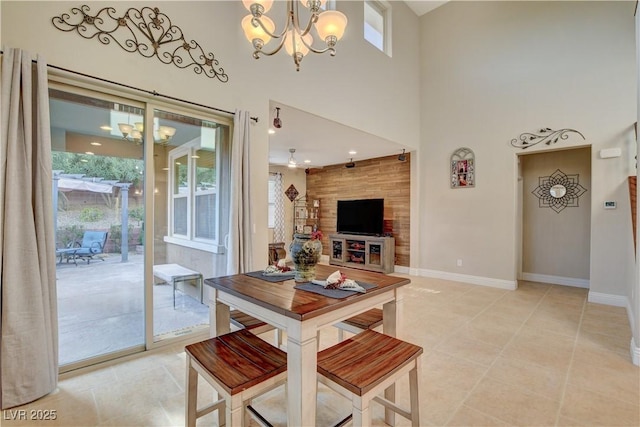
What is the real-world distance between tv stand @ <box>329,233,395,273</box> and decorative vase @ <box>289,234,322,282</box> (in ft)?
14.9

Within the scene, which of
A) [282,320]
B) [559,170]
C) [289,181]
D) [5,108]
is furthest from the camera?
[289,181]

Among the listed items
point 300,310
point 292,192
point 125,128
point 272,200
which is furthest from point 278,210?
point 300,310

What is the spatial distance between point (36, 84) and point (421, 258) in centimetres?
584

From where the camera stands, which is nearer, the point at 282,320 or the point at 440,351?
the point at 282,320

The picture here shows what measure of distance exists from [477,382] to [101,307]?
3109 millimetres

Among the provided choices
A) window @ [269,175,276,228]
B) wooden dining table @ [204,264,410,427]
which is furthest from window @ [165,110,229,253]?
window @ [269,175,276,228]

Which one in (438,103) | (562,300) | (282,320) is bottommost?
(562,300)

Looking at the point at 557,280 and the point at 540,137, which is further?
the point at 557,280

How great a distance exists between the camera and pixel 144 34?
2.42 m

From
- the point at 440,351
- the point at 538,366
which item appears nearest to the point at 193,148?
the point at 440,351

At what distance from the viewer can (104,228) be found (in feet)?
8.11

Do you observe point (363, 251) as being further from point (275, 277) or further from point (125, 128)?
point (125, 128)

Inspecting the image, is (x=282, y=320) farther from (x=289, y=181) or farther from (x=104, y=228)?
(x=289, y=181)

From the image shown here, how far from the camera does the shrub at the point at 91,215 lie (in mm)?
2354
